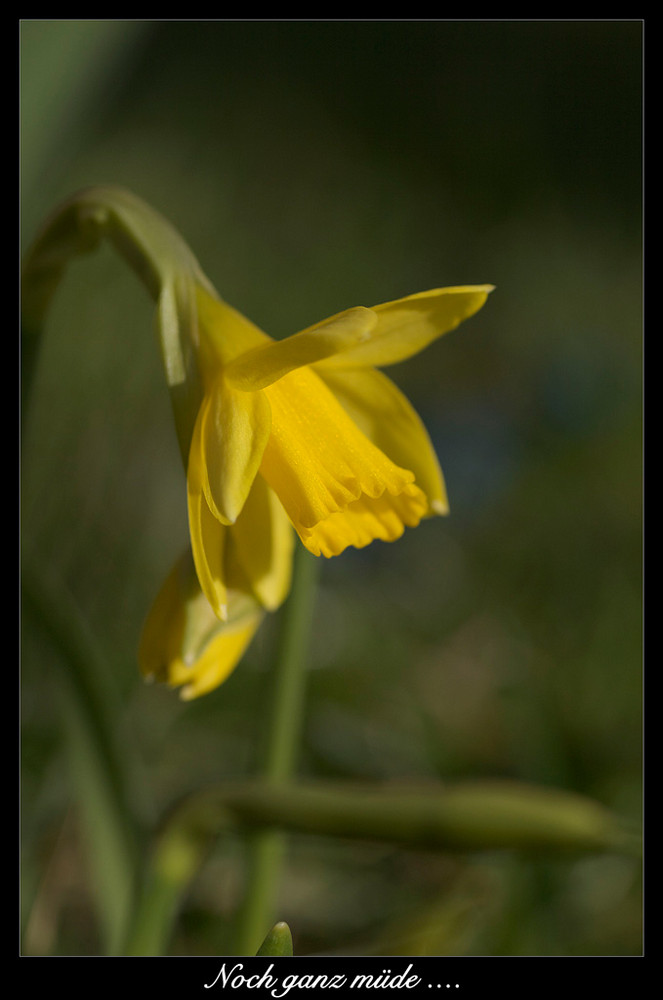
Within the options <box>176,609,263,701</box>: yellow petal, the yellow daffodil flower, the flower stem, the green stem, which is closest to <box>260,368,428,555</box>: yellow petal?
the yellow daffodil flower

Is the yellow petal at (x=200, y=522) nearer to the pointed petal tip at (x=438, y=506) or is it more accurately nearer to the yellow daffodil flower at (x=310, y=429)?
the yellow daffodil flower at (x=310, y=429)

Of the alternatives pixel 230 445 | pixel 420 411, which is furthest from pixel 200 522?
pixel 420 411

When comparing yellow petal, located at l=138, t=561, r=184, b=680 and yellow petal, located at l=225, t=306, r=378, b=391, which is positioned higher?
yellow petal, located at l=225, t=306, r=378, b=391

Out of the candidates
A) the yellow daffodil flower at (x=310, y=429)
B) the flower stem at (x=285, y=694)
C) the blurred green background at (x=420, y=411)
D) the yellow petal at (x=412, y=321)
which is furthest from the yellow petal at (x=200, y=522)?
the blurred green background at (x=420, y=411)

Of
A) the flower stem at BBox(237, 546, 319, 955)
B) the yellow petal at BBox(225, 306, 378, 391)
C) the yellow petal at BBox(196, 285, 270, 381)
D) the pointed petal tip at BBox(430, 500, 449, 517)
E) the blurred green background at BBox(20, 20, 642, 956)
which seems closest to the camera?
the yellow petal at BBox(225, 306, 378, 391)

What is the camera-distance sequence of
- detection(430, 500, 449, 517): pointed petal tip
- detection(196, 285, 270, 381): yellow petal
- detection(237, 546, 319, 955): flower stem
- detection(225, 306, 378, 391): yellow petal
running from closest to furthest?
detection(225, 306, 378, 391): yellow petal < detection(196, 285, 270, 381): yellow petal < detection(430, 500, 449, 517): pointed petal tip < detection(237, 546, 319, 955): flower stem

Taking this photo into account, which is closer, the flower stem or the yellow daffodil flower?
the yellow daffodil flower

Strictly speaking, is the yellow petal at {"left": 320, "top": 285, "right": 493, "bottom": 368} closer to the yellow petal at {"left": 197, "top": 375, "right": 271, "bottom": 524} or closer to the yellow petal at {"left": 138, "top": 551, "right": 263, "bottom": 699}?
the yellow petal at {"left": 197, "top": 375, "right": 271, "bottom": 524}
